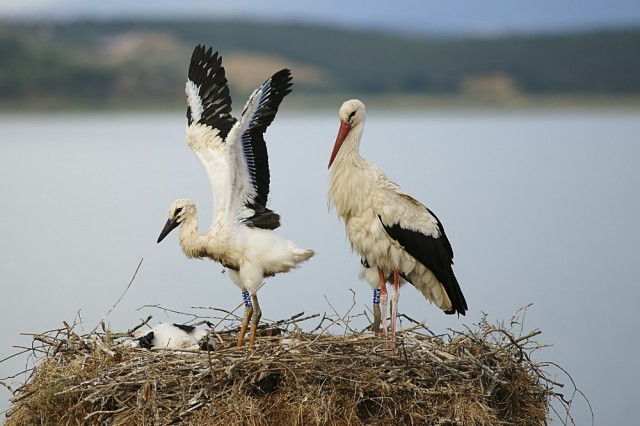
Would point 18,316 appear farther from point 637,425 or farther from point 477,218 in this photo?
point 477,218

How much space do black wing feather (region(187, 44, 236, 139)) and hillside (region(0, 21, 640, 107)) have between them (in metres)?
38.4

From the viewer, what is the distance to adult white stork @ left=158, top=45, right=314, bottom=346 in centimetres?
974

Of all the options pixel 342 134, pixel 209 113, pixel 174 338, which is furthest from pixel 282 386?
pixel 209 113

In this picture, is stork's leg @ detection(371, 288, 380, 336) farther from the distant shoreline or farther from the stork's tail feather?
the distant shoreline

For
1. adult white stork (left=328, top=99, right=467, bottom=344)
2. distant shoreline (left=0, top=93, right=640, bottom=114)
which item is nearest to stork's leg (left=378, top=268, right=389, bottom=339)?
adult white stork (left=328, top=99, right=467, bottom=344)

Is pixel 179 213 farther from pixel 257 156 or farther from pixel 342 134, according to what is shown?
pixel 342 134

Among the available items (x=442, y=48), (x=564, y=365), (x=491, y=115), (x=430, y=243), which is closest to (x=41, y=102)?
(x=442, y=48)

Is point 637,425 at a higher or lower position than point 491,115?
lower

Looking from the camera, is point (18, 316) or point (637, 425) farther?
point (18, 316)

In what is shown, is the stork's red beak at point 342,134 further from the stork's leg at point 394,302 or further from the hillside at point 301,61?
the hillside at point 301,61

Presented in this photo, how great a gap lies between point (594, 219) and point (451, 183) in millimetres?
6363

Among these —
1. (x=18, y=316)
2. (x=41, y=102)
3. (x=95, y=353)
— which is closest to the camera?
(x=95, y=353)

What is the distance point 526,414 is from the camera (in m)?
9.29

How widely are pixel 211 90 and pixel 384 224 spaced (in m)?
2.03
